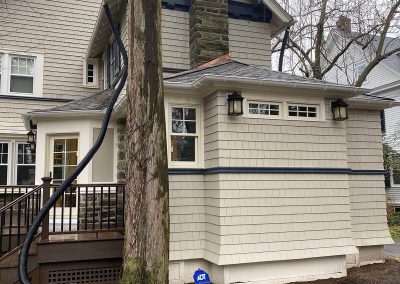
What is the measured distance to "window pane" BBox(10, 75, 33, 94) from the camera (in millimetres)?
11055

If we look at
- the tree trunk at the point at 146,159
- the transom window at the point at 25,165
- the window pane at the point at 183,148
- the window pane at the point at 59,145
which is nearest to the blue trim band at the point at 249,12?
the window pane at the point at 183,148

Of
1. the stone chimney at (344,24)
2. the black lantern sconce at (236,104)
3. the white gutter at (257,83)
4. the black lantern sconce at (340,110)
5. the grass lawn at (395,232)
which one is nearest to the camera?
the white gutter at (257,83)

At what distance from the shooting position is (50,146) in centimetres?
836

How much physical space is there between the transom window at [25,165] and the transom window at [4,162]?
301 millimetres

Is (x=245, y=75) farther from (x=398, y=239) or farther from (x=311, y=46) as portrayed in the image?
(x=311, y=46)

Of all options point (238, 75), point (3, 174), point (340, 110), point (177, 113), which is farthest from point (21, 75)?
point (340, 110)

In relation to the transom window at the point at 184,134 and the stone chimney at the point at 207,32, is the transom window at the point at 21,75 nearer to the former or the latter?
the stone chimney at the point at 207,32

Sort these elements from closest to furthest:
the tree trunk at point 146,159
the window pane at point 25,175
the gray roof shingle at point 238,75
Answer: the tree trunk at point 146,159, the gray roof shingle at point 238,75, the window pane at point 25,175

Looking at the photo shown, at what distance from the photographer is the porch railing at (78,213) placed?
5.74 m

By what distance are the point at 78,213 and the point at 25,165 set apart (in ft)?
18.5

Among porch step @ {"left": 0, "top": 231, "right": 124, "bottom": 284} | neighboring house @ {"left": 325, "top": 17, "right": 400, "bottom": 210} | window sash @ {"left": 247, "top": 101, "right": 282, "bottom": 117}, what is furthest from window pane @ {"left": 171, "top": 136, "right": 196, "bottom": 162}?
neighboring house @ {"left": 325, "top": 17, "right": 400, "bottom": 210}

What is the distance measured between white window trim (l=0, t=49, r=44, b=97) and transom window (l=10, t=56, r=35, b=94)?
0.11m

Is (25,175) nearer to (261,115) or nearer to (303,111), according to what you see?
(261,115)

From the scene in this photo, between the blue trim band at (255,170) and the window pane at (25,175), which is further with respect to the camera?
the window pane at (25,175)
